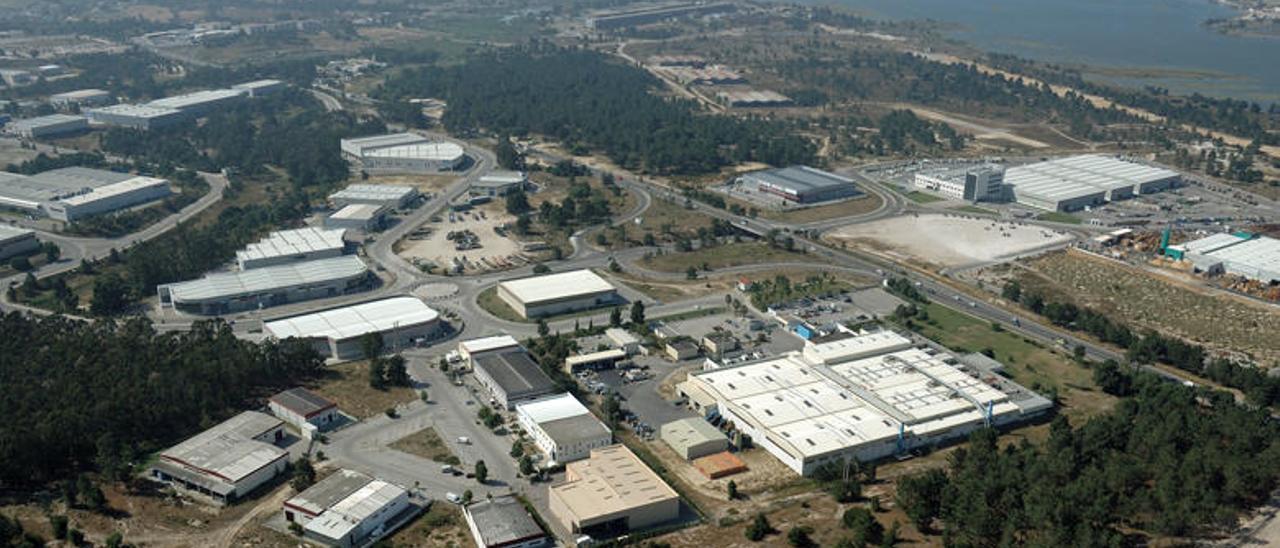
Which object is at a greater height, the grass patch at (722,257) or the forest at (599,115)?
the forest at (599,115)

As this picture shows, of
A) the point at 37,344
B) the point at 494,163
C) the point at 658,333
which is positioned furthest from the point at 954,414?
the point at 494,163

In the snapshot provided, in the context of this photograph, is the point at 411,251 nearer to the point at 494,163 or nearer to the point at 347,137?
the point at 494,163

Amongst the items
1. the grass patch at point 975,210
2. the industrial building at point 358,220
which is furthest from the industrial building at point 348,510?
the grass patch at point 975,210

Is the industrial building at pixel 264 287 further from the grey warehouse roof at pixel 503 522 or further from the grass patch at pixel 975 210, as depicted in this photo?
the grass patch at pixel 975 210

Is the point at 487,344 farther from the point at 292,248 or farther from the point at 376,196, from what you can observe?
the point at 376,196

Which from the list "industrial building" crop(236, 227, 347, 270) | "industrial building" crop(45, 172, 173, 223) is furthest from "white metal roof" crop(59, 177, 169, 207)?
"industrial building" crop(236, 227, 347, 270)

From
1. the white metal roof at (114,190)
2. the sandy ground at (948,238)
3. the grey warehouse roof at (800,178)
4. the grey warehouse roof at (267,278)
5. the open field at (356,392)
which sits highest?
the grey warehouse roof at (800,178)

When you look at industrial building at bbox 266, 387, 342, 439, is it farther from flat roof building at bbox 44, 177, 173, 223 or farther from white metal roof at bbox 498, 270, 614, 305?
flat roof building at bbox 44, 177, 173, 223
